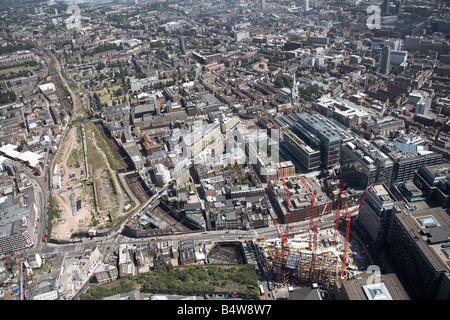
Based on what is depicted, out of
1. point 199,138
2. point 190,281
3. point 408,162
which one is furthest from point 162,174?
point 408,162

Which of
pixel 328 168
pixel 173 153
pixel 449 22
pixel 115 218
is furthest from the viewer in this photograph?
pixel 449 22

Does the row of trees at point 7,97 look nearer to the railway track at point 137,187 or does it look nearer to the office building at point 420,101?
the railway track at point 137,187

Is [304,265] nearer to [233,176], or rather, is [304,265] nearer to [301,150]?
[233,176]

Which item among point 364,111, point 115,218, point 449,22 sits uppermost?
point 449,22

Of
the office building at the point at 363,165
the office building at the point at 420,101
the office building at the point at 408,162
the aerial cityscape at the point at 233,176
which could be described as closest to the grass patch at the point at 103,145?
the aerial cityscape at the point at 233,176

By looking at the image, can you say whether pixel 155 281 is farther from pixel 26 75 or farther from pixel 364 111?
pixel 26 75

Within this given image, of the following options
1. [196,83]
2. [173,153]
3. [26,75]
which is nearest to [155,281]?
[173,153]
